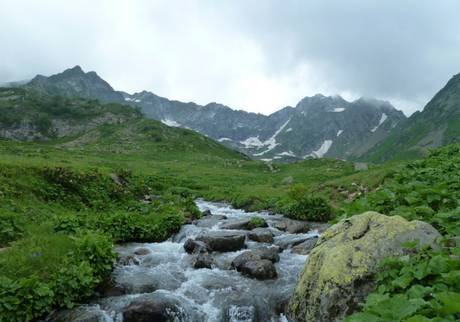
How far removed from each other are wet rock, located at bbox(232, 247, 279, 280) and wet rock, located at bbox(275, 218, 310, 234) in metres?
6.68

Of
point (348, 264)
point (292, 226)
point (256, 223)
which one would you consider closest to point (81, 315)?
point (348, 264)

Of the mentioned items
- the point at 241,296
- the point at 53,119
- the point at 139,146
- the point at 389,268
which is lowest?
the point at 241,296


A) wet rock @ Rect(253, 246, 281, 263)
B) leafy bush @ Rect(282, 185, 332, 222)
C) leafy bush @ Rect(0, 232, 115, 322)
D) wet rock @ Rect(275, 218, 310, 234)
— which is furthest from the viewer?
leafy bush @ Rect(282, 185, 332, 222)

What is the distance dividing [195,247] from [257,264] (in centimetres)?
421

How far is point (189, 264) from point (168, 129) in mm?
135416

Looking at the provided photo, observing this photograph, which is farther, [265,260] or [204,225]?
[204,225]

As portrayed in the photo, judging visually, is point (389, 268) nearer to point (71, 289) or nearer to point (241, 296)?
point (241, 296)

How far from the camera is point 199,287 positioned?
1459 cm

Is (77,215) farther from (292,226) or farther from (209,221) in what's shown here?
(292,226)

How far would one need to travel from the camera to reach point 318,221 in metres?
→ 27.2

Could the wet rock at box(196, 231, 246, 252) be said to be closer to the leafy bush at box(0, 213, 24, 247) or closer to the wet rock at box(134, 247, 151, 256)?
the wet rock at box(134, 247, 151, 256)

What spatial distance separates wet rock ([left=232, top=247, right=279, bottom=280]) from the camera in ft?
50.9

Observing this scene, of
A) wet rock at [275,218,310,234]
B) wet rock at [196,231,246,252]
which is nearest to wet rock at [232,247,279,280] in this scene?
wet rock at [196,231,246,252]

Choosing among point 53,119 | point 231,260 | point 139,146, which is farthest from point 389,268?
point 53,119
